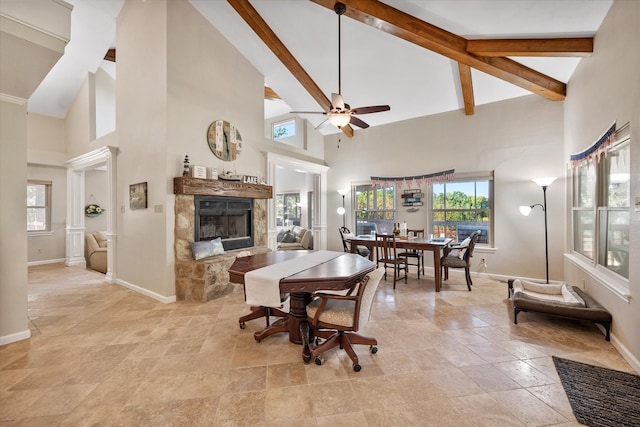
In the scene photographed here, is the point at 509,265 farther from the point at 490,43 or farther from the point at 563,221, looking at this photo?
the point at 490,43

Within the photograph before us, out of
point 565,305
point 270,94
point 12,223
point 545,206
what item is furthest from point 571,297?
point 270,94

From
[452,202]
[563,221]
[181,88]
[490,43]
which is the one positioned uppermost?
[490,43]

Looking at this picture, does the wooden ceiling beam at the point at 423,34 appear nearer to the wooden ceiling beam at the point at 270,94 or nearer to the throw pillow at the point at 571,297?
the throw pillow at the point at 571,297

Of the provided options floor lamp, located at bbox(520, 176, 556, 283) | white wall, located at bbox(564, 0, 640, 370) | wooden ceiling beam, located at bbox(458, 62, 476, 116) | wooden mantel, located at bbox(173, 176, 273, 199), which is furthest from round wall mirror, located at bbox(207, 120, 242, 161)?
floor lamp, located at bbox(520, 176, 556, 283)

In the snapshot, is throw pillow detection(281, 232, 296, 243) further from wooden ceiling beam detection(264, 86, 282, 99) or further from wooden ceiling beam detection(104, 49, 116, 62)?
wooden ceiling beam detection(104, 49, 116, 62)

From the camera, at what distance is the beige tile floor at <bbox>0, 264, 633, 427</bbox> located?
5.52 ft

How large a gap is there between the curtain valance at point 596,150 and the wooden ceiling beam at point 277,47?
3384 millimetres

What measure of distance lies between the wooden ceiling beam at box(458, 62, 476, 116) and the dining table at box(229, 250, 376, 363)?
352cm

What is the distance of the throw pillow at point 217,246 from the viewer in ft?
13.5

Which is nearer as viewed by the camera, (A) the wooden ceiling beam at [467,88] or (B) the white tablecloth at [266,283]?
(B) the white tablecloth at [266,283]

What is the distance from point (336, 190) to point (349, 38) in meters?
3.62

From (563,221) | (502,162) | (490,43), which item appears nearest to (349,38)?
(490,43)

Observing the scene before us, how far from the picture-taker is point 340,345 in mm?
2311

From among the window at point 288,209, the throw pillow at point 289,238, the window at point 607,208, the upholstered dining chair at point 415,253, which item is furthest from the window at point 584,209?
the window at point 288,209
